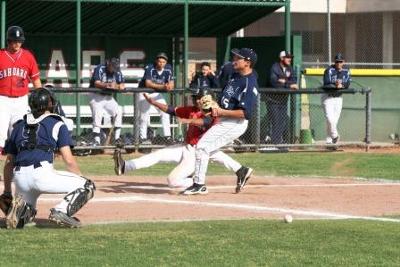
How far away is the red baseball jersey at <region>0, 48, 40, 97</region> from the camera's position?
14977 mm

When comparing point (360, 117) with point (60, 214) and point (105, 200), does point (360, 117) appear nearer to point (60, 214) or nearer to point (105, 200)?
point (105, 200)

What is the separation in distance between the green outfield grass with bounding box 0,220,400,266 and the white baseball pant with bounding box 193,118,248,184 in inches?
105

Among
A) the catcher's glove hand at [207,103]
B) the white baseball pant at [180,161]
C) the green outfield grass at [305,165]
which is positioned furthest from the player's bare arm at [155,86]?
the catcher's glove hand at [207,103]

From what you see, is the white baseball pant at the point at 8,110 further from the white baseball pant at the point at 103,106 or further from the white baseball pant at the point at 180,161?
the white baseball pant at the point at 103,106

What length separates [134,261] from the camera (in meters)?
8.53

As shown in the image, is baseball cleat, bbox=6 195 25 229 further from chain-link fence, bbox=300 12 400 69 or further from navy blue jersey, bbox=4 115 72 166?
chain-link fence, bbox=300 12 400 69

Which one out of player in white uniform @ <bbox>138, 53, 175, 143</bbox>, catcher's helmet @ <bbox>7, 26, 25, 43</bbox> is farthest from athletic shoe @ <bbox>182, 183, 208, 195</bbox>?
player in white uniform @ <bbox>138, 53, 175, 143</bbox>

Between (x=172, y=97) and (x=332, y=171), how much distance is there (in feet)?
15.7

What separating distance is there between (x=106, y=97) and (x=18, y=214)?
415 inches

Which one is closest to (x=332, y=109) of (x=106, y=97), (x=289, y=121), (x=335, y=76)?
(x=335, y=76)

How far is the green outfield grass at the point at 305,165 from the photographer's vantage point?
17.3 meters

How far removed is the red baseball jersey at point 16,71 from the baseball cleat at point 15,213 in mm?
4797

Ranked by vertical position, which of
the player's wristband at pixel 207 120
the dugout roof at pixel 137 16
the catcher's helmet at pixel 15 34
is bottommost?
the player's wristband at pixel 207 120

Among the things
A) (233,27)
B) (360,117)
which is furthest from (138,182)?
(233,27)
